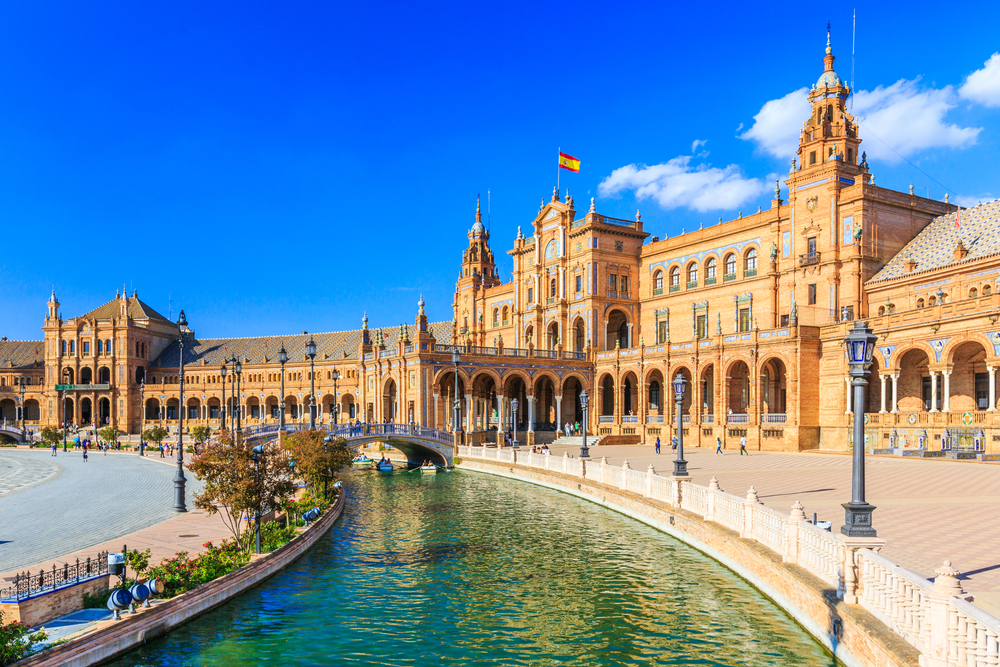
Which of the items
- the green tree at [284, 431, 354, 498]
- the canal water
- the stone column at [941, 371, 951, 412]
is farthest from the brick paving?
the stone column at [941, 371, 951, 412]

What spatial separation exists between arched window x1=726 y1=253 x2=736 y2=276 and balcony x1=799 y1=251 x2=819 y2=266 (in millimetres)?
7130

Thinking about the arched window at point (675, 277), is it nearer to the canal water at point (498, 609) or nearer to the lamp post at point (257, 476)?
the canal water at point (498, 609)

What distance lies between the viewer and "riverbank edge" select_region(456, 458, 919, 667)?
10.5m

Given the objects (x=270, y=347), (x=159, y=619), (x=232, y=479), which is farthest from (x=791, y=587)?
(x=270, y=347)

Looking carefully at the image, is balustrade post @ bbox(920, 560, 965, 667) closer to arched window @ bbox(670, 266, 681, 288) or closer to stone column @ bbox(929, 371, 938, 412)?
stone column @ bbox(929, 371, 938, 412)

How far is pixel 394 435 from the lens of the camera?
A: 4875 cm

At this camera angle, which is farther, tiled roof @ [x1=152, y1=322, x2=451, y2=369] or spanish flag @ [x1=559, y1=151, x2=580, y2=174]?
tiled roof @ [x1=152, y1=322, x2=451, y2=369]

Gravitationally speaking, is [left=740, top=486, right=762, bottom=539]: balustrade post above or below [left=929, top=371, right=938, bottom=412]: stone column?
below

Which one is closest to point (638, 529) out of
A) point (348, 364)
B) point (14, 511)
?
point (14, 511)

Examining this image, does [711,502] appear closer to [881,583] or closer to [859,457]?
[859,457]

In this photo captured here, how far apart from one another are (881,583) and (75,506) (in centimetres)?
2549

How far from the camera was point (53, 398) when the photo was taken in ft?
335

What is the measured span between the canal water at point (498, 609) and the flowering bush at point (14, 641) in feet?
6.41

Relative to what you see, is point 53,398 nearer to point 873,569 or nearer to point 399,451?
point 399,451
